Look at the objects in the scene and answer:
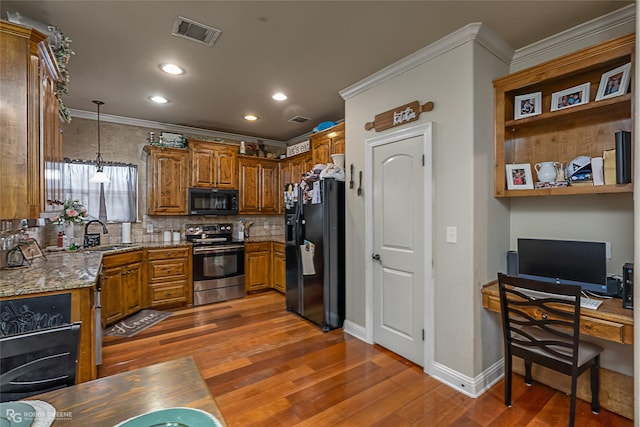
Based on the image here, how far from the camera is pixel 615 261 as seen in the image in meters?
2.15

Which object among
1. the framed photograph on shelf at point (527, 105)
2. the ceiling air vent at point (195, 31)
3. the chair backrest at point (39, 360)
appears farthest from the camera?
the framed photograph on shelf at point (527, 105)

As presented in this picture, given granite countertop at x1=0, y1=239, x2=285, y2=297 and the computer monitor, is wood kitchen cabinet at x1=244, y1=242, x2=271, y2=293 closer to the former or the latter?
granite countertop at x1=0, y1=239, x2=285, y2=297

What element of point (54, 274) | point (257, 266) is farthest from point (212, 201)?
point (54, 274)

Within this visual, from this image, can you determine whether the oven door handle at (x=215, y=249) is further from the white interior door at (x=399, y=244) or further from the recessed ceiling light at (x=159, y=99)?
the white interior door at (x=399, y=244)

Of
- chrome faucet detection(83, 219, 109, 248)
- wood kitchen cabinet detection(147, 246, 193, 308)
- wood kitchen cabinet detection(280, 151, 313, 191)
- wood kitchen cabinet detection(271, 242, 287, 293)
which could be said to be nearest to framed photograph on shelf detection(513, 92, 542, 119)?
wood kitchen cabinet detection(280, 151, 313, 191)

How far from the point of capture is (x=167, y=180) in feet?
14.8

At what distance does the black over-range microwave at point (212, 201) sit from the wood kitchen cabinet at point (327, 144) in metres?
1.58

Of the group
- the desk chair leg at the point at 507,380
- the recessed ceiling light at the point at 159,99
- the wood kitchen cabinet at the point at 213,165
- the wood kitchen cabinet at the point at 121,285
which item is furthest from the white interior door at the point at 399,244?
the wood kitchen cabinet at the point at 121,285

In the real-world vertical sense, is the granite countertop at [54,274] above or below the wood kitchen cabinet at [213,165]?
below

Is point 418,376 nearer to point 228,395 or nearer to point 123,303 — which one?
point 228,395

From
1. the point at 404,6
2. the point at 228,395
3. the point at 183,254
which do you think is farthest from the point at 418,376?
the point at 183,254

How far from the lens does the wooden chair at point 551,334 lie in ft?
6.09

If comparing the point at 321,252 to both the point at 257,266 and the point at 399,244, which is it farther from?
the point at 257,266

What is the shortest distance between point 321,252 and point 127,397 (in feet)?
8.69
